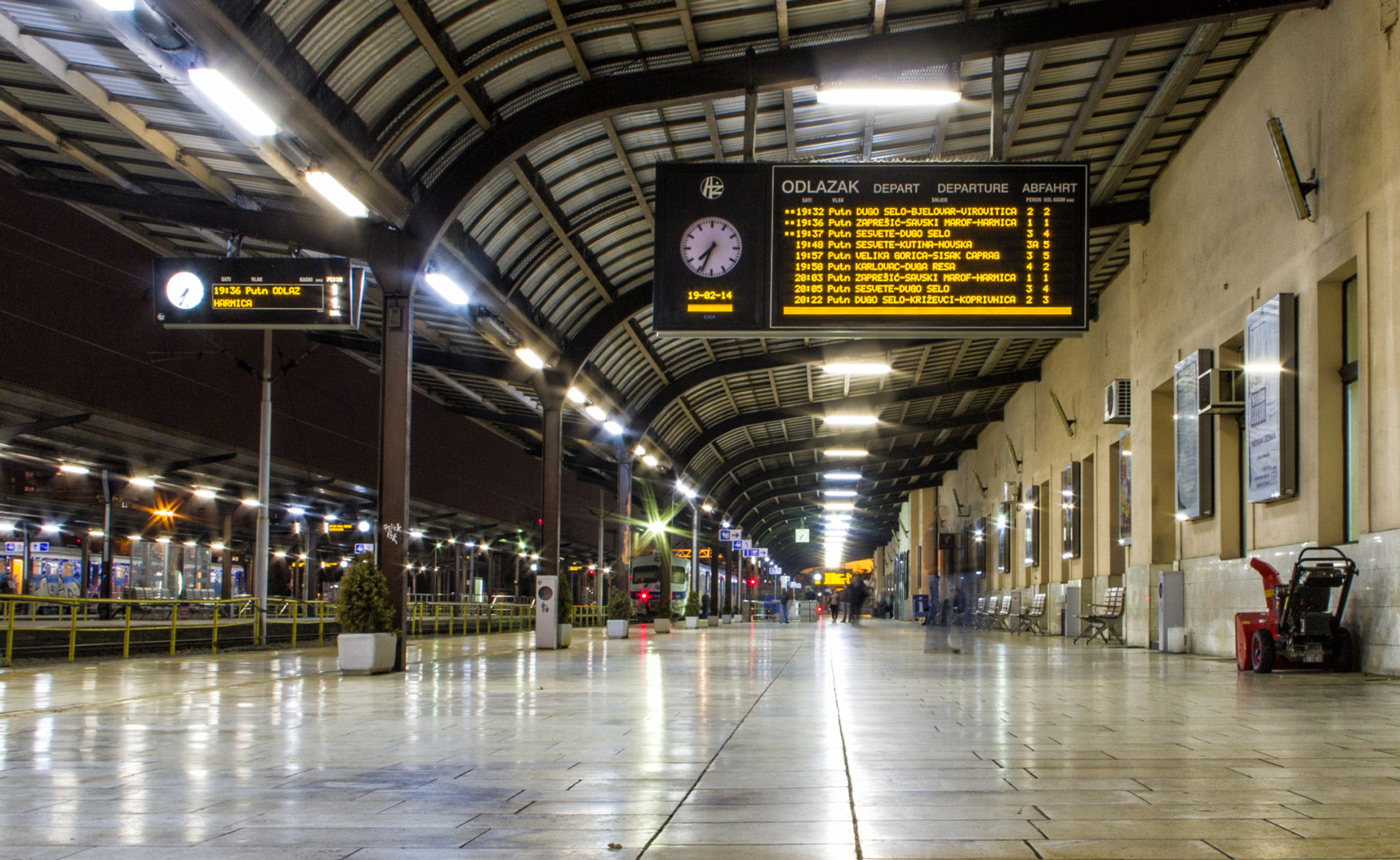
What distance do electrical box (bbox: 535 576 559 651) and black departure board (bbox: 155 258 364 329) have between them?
854 centimetres

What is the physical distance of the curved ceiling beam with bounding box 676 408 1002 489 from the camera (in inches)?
1361

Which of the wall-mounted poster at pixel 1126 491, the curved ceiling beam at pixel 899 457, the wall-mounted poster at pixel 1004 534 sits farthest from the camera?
the curved ceiling beam at pixel 899 457

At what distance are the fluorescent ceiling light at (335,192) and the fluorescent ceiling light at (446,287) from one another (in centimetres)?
198

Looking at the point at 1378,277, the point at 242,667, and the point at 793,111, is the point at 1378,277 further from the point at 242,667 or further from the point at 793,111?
the point at 242,667

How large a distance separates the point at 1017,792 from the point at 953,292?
740 centimetres

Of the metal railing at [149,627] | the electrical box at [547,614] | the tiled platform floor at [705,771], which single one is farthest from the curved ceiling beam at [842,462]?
the tiled platform floor at [705,771]

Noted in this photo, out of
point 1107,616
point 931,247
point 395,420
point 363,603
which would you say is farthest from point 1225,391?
point 363,603

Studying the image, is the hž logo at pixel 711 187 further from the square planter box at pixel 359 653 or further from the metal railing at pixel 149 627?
the metal railing at pixel 149 627

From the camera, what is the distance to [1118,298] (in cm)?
2436

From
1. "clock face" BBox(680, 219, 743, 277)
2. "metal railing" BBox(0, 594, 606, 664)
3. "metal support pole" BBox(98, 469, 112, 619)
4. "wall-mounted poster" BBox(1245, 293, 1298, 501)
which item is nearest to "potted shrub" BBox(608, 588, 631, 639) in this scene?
"metal railing" BBox(0, 594, 606, 664)

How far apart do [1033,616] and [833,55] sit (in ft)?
68.8

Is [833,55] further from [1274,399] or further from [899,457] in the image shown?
[899,457]

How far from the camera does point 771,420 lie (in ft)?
115

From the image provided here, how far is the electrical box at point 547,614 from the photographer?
21.1 metres
